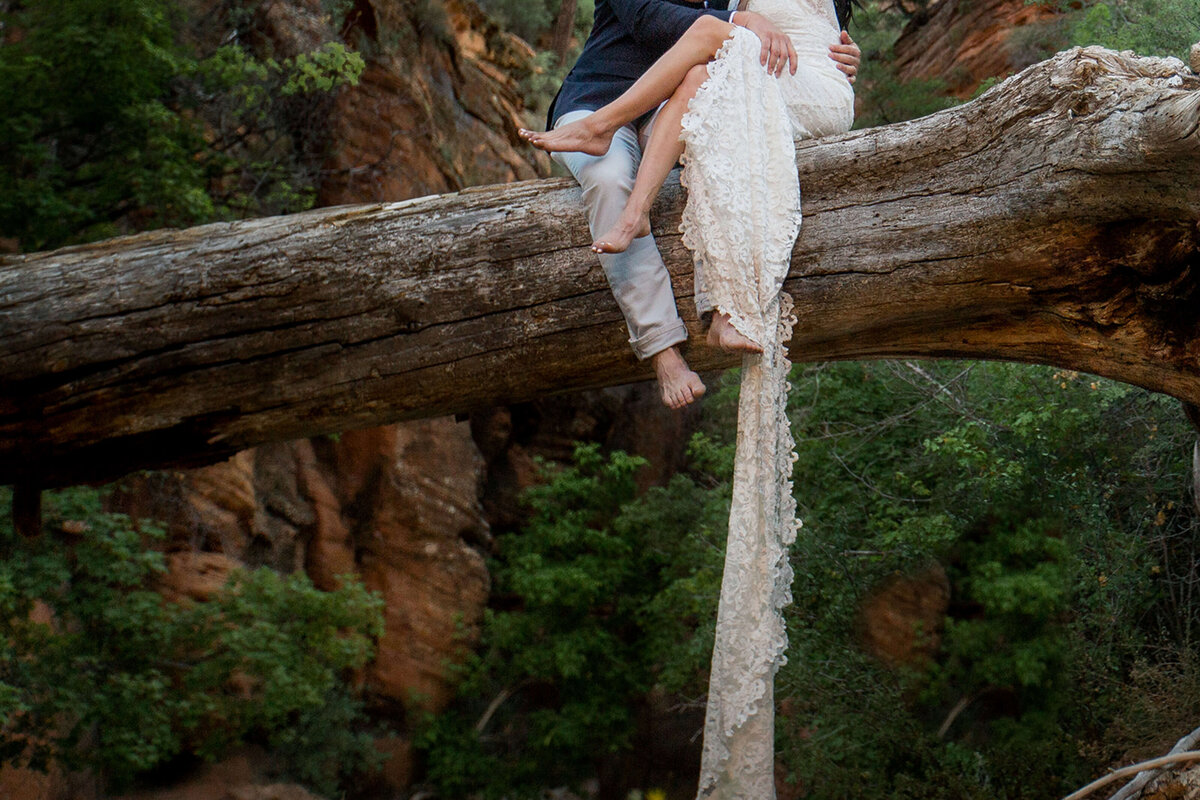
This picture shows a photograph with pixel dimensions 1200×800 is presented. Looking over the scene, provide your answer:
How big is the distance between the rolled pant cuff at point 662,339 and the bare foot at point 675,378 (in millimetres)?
23

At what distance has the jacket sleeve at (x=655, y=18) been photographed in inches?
128

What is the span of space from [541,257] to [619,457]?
22.6 feet

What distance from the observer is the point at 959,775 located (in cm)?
619

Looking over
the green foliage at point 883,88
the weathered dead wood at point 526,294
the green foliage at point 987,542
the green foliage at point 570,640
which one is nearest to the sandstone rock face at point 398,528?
the green foliage at point 570,640

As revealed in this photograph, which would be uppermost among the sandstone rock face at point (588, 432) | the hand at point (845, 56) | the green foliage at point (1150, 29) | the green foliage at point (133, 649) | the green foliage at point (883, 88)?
the hand at point (845, 56)

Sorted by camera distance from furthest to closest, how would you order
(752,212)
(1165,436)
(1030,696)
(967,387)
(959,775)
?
(1030,696), (967,387), (959,775), (1165,436), (752,212)

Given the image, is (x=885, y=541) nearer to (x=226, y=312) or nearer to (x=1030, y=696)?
(x=1030, y=696)

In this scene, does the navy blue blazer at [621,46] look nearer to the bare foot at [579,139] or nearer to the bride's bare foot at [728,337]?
the bare foot at [579,139]

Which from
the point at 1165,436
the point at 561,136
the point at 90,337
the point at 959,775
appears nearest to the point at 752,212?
the point at 561,136

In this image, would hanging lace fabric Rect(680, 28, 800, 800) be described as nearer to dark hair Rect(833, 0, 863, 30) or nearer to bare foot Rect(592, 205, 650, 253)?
bare foot Rect(592, 205, 650, 253)

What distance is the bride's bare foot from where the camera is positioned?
291 cm

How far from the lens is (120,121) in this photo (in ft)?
24.0

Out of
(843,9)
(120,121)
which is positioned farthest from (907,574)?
(120,121)

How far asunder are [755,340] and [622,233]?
1.67 ft
